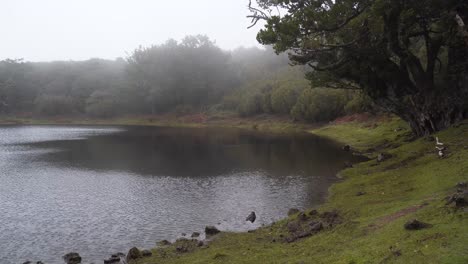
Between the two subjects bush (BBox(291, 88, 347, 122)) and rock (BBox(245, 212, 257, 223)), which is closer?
rock (BBox(245, 212, 257, 223))

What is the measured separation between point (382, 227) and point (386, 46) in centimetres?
2569

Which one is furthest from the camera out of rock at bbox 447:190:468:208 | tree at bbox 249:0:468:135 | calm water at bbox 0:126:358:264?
tree at bbox 249:0:468:135

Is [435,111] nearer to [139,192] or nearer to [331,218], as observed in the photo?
[331,218]

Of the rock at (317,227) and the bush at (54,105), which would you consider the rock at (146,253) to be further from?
the bush at (54,105)

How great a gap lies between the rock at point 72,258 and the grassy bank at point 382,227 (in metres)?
3.33

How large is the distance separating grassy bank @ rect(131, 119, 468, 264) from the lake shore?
0.10 feet

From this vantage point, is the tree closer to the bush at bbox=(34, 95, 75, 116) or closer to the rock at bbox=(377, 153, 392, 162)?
the rock at bbox=(377, 153, 392, 162)

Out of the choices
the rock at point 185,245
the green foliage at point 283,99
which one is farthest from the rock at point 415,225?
the green foliage at point 283,99

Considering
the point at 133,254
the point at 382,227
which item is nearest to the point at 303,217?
the point at 382,227

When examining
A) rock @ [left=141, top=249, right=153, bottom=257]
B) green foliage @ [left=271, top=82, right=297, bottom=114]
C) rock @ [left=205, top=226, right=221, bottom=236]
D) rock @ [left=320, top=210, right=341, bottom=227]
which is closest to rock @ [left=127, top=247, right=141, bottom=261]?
rock @ [left=141, top=249, right=153, bottom=257]

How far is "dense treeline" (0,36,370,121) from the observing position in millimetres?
146175

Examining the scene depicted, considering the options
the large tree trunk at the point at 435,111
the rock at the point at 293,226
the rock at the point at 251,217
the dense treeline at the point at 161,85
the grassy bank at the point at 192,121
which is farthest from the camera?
the dense treeline at the point at 161,85

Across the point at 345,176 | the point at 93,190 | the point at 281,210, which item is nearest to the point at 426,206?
the point at 281,210

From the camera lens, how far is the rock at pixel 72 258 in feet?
71.6
